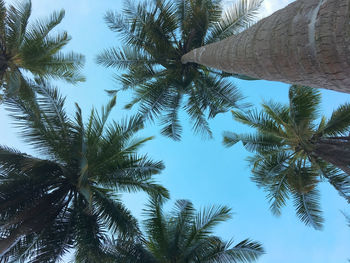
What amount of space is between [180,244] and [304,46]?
744 cm

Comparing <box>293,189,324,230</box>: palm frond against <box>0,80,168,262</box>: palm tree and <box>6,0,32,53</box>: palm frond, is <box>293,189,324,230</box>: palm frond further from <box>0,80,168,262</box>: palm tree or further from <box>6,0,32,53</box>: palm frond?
<box>6,0,32,53</box>: palm frond

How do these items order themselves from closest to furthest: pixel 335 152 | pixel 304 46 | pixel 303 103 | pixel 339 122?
pixel 304 46 < pixel 335 152 < pixel 303 103 < pixel 339 122

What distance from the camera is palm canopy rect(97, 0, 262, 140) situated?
9.59 m

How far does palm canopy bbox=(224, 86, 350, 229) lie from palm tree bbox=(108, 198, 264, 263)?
9.32 ft

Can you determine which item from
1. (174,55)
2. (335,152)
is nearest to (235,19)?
(174,55)

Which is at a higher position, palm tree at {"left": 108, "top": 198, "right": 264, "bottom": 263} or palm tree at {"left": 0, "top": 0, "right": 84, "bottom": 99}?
palm tree at {"left": 0, "top": 0, "right": 84, "bottom": 99}

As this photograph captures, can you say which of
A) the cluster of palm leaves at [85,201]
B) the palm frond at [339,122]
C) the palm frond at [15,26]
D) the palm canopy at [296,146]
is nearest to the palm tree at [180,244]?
the cluster of palm leaves at [85,201]

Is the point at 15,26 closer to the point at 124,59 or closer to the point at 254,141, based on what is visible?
the point at 124,59

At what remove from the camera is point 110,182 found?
27.5 feet

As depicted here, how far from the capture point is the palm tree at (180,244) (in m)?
7.79

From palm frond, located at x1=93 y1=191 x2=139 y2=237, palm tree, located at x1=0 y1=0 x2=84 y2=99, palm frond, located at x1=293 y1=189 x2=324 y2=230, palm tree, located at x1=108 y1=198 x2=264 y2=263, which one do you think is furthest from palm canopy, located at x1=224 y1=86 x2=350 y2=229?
palm tree, located at x1=0 y1=0 x2=84 y2=99

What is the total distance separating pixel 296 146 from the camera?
32.0 ft

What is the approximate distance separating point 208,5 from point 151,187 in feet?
21.6

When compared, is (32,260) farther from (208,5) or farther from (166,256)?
(208,5)
